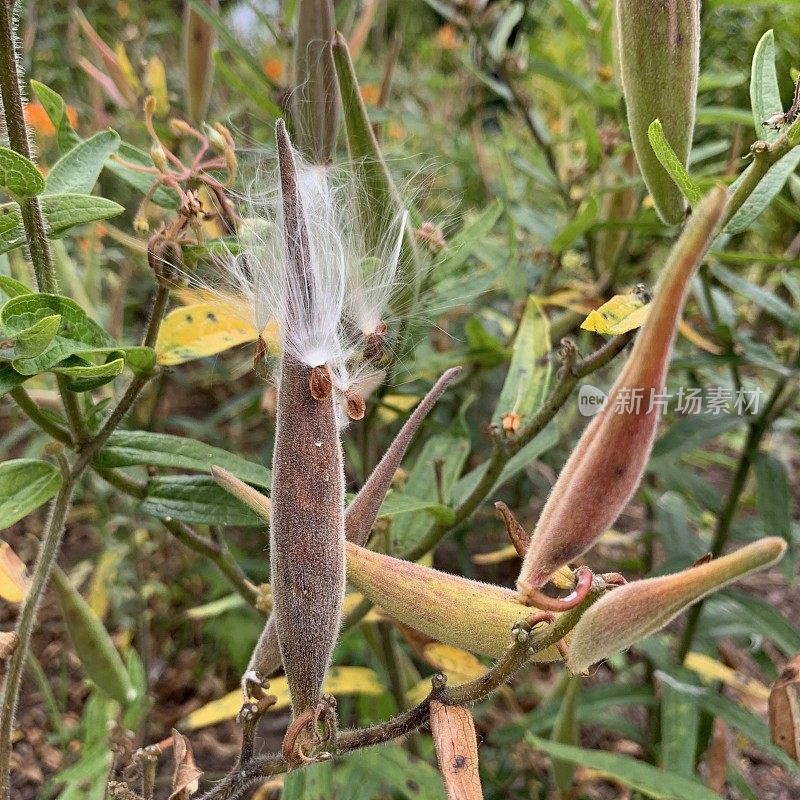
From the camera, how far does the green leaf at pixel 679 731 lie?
973 mm

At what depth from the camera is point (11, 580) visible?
613mm

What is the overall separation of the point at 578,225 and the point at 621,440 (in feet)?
1.75

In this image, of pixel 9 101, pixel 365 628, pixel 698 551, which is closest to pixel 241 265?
pixel 9 101

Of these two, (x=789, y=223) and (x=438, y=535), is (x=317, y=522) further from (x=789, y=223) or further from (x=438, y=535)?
(x=789, y=223)

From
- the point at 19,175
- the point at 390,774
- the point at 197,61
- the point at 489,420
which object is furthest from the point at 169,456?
the point at 489,420

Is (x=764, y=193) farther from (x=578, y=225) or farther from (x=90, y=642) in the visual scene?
(x=90, y=642)

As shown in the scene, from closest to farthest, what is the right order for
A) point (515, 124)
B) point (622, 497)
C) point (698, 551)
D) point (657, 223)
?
1. point (622, 497)
2. point (657, 223)
3. point (698, 551)
4. point (515, 124)

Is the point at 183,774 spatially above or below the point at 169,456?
below

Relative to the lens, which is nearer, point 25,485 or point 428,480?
point 25,485

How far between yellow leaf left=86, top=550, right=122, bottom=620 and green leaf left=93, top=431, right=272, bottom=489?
2.84 feet

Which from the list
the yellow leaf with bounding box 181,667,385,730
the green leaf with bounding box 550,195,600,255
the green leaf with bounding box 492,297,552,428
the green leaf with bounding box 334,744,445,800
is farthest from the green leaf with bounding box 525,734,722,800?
the green leaf with bounding box 550,195,600,255

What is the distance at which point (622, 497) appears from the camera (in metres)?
0.43

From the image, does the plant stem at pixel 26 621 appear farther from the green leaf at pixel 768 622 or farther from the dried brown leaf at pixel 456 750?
the green leaf at pixel 768 622

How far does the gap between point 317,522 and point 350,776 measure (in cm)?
53
